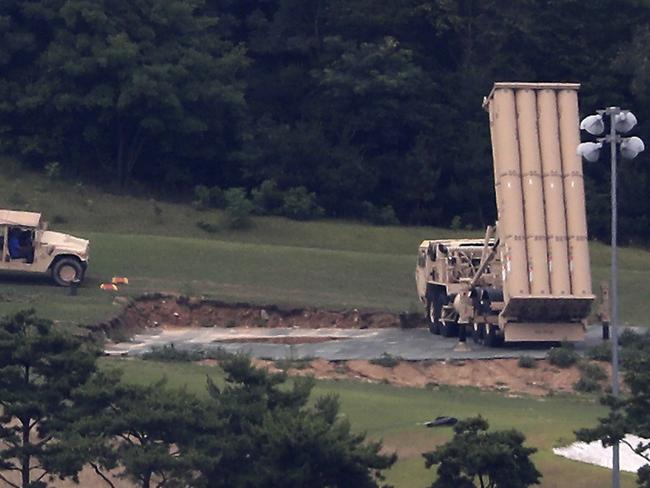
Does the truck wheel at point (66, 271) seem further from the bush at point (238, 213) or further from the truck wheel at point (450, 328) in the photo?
the bush at point (238, 213)

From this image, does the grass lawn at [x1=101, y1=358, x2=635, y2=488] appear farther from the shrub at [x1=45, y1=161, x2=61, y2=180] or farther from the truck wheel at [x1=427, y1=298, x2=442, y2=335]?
the shrub at [x1=45, y1=161, x2=61, y2=180]

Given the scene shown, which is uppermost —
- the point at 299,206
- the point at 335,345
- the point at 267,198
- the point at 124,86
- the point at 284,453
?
the point at 124,86

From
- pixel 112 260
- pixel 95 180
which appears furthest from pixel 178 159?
pixel 112 260

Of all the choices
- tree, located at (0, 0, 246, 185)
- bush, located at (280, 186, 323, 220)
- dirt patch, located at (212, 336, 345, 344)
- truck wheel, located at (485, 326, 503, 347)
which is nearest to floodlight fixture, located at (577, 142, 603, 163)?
truck wheel, located at (485, 326, 503, 347)

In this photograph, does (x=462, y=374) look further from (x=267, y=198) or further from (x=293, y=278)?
(x=267, y=198)

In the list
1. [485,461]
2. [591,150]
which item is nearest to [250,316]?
[591,150]
